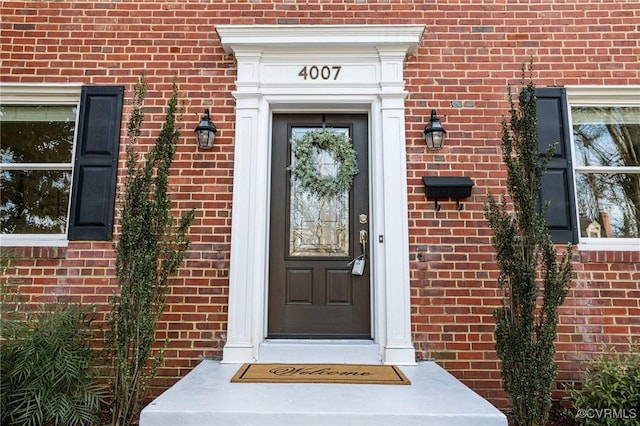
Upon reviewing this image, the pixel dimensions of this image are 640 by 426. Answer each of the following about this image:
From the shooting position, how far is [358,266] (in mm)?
3516

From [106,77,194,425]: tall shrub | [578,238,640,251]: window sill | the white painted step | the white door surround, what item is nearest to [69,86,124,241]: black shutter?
[106,77,194,425]: tall shrub

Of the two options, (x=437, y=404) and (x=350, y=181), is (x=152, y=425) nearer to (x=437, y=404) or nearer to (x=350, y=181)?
(x=437, y=404)

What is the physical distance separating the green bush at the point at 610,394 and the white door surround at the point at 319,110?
1236 millimetres

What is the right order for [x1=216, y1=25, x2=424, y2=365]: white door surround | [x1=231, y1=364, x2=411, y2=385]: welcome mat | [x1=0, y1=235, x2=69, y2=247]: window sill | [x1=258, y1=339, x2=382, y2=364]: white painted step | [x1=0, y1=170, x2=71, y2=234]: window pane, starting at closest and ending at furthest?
[x1=231, y1=364, x2=411, y2=385]: welcome mat, [x1=258, y1=339, x2=382, y2=364]: white painted step, [x1=216, y1=25, x2=424, y2=365]: white door surround, [x1=0, y1=235, x2=69, y2=247]: window sill, [x1=0, y1=170, x2=71, y2=234]: window pane

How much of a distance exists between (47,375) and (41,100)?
2442mm

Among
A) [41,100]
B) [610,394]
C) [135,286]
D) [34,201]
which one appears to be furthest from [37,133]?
[610,394]

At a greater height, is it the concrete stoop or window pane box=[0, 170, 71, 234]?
window pane box=[0, 170, 71, 234]

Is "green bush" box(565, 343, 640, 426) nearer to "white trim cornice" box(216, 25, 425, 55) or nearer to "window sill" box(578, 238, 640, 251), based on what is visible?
"window sill" box(578, 238, 640, 251)

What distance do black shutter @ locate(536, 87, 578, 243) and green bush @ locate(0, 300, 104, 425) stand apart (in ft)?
12.2

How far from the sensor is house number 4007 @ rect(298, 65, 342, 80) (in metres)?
3.62

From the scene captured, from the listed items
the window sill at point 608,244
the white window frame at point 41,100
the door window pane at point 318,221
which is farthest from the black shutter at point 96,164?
the window sill at point 608,244

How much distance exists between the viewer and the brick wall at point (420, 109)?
3336 mm

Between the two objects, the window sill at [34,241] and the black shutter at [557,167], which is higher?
the black shutter at [557,167]

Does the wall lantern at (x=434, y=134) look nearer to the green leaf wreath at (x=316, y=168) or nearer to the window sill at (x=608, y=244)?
the green leaf wreath at (x=316, y=168)
